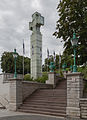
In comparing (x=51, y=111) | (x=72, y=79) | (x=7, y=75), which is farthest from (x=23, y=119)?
(x=7, y=75)

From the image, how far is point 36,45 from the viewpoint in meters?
22.2

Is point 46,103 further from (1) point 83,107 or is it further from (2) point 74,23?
(2) point 74,23

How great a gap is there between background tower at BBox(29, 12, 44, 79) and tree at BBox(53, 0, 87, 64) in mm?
6861

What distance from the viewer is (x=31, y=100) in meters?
12.7

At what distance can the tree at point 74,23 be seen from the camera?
14086 millimetres

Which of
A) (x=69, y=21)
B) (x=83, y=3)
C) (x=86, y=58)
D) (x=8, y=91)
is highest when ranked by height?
(x=83, y=3)

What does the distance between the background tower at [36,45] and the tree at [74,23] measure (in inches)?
270

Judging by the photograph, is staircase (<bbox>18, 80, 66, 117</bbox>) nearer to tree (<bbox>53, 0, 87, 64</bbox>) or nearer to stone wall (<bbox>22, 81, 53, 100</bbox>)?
stone wall (<bbox>22, 81, 53, 100</bbox>)

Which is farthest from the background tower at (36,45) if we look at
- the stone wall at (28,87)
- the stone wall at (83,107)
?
the stone wall at (83,107)

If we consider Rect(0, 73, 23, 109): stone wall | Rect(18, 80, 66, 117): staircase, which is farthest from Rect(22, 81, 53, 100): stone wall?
Rect(0, 73, 23, 109): stone wall

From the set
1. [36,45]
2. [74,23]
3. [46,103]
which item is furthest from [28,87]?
[36,45]

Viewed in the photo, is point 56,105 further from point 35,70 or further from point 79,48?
point 35,70

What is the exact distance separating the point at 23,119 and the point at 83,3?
11.8 metres

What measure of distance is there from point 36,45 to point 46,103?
1207 centimetres
